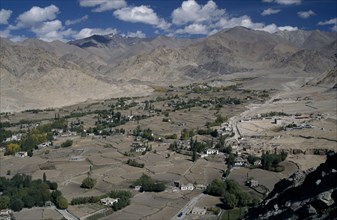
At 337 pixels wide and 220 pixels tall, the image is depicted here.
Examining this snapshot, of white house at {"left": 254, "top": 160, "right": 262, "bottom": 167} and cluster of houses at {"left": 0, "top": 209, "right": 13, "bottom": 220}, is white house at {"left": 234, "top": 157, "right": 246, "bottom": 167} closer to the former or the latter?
white house at {"left": 254, "top": 160, "right": 262, "bottom": 167}

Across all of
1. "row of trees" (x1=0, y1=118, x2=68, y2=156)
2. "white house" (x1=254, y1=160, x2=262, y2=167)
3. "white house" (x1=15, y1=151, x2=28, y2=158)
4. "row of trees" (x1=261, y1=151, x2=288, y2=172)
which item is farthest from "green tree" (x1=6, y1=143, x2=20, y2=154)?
"row of trees" (x1=261, y1=151, x2=288, y2=172)

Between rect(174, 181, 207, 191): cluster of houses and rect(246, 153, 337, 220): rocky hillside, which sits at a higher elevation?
rect(246, 153, 337, 220): rocky hillside

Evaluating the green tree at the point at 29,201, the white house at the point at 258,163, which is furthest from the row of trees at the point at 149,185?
the white house at the point at 258,163

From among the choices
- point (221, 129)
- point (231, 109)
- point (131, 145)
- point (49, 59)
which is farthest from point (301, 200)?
point (49, 59)

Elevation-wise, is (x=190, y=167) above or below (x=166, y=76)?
below

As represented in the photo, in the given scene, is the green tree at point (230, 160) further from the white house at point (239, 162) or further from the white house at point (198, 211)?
the white house at point (198, 211)

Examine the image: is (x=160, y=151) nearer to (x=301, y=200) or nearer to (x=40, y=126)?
(x=40, y=126)
